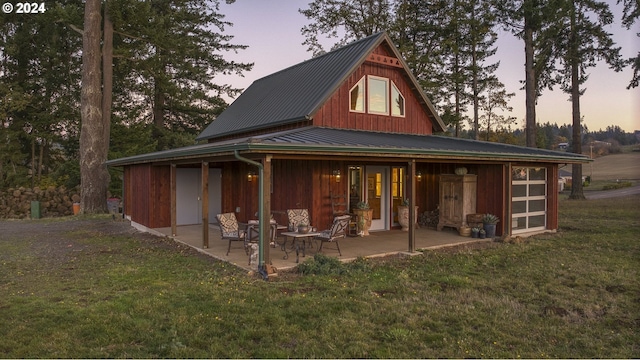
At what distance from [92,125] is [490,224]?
53.4 feet

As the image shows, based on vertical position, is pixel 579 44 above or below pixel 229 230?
above

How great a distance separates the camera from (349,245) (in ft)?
Answer: 32.9

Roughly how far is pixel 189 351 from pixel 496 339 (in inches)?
125

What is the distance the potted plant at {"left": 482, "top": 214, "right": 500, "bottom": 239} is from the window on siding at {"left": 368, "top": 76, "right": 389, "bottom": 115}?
425 cm

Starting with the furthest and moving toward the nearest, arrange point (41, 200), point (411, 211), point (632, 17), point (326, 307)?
point (632, 17), point (41, 200), point (411, 211), point (326, 307)

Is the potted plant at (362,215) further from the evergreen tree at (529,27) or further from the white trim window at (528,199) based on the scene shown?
the evergreen tree at (529,27)

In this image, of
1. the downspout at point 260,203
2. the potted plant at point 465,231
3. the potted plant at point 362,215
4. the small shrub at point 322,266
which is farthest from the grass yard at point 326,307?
the potted plant at point 362,215

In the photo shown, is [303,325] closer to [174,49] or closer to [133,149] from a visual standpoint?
[174,49]

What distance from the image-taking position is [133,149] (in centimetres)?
2181

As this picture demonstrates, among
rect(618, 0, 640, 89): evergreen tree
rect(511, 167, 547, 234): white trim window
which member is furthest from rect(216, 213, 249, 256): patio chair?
rect(618, 0, 640, 89): evergreen tree

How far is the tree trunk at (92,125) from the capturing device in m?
18.1

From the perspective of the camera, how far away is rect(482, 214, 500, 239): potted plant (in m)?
11.6

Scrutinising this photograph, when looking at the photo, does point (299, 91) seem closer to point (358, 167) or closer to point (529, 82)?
point (358, 167)
